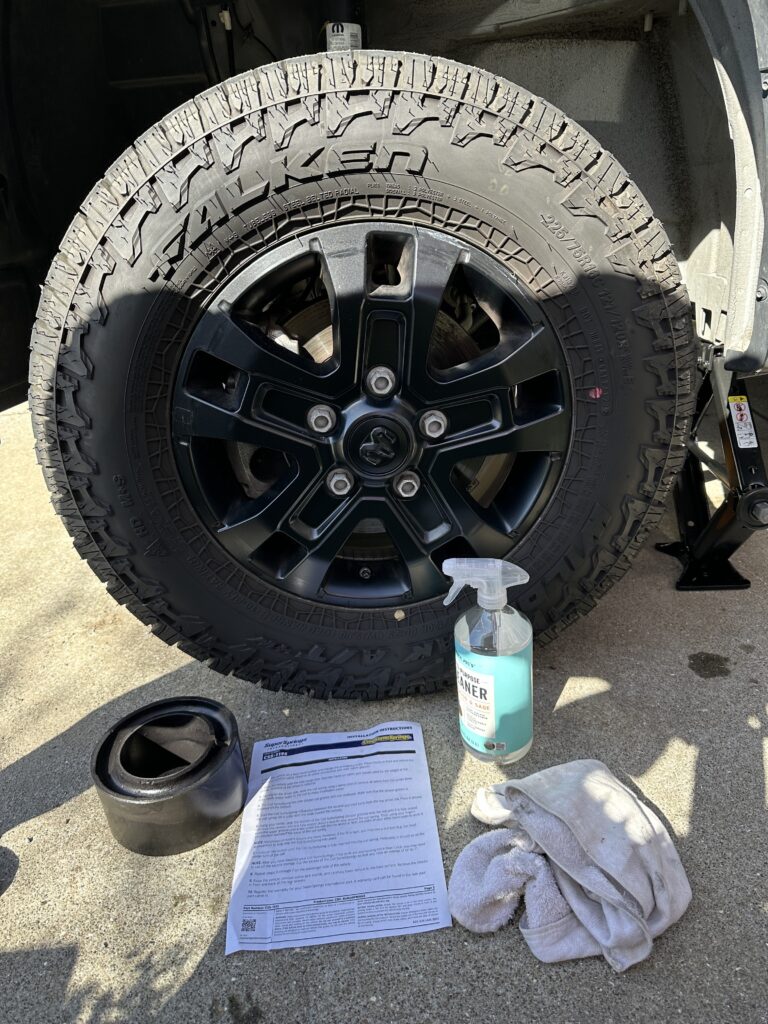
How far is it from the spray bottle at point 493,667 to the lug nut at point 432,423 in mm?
305

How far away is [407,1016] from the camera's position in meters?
1.13

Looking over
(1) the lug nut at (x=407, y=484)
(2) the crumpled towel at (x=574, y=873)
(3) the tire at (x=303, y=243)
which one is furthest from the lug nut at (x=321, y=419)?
(2) the crumpled towel at (x=574, y=873)

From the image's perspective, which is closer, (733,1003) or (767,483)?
(733,1003)

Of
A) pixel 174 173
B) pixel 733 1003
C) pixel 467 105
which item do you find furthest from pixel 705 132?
pixel 733 1003

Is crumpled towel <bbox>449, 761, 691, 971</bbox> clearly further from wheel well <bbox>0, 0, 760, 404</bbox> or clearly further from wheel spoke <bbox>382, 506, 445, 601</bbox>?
wheel well <bbox>0, 0, 760, 404</bbox>

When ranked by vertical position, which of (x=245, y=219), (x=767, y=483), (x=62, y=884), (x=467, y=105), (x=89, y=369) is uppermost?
(x=467, y=105)

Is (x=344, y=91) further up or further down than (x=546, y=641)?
further up

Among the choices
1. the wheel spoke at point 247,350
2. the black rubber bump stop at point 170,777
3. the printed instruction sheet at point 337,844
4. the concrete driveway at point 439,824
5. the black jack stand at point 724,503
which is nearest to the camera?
the concrete driveway at point 439,824

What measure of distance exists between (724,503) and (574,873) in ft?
4.45

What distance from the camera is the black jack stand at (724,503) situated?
2.06 metres

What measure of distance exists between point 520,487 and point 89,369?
3.44ft

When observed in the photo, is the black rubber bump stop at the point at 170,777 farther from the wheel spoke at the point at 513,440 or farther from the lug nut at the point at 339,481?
the wheel spoke at the point at 513,440

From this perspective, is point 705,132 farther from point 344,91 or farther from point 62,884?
point 62,884

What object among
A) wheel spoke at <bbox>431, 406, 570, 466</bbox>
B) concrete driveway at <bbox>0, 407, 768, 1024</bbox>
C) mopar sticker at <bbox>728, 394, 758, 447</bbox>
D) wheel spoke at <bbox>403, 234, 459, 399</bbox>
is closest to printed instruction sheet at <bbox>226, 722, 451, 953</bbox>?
concrete driveway at <bbox>0, 407, 768, 1024</bbox>
